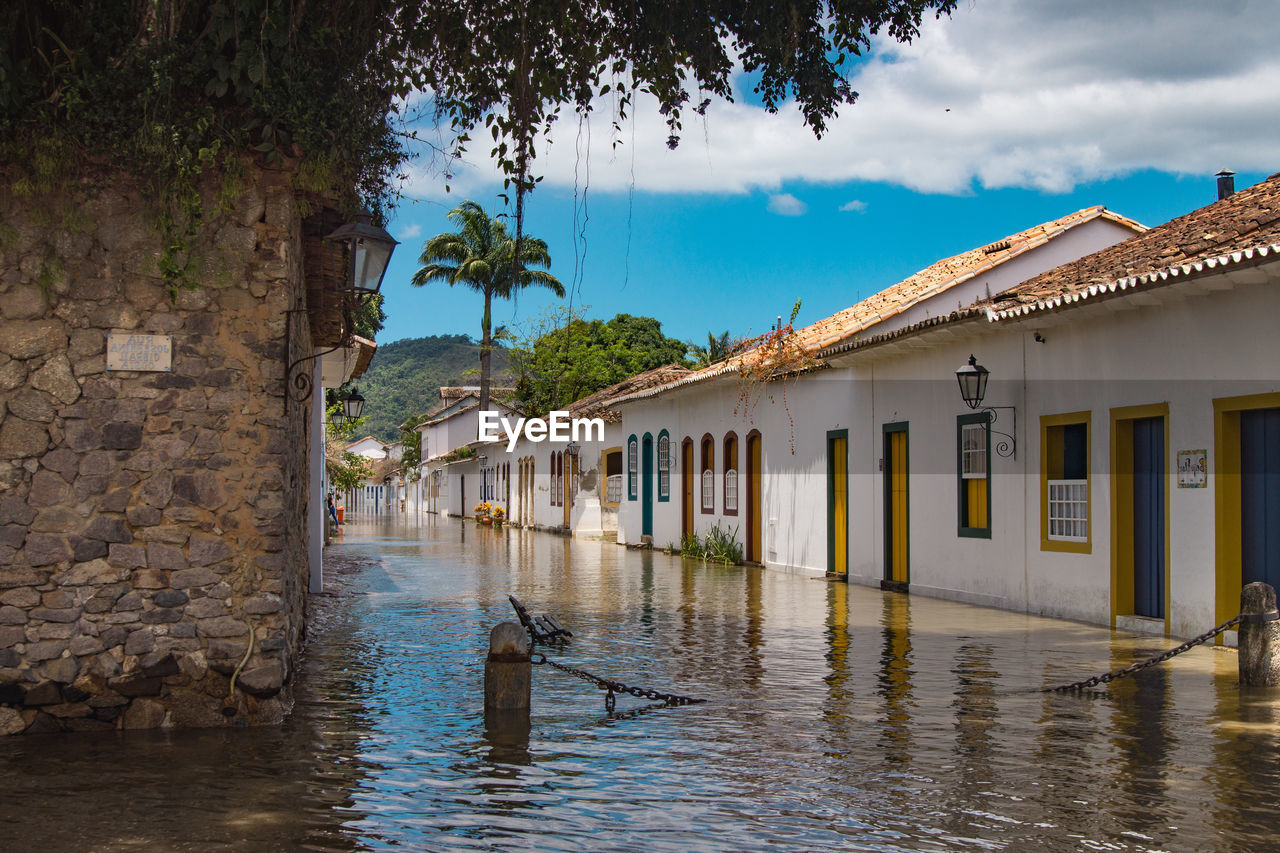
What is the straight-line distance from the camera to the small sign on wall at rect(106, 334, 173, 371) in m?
7.27

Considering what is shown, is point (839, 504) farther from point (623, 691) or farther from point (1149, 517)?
point (623, 691)

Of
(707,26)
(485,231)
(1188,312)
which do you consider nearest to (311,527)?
(707,26)

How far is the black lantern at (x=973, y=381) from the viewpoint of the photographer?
1431 centimetres

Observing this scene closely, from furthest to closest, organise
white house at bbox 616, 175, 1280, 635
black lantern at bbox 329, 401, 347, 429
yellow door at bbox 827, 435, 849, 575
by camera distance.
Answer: black lantern at bbox 329, 401, 347, 429, yellow door at bbox 827, 435, 849, 575, white house at bbox 616, 175, 1280, 635

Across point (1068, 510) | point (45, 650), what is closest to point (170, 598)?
point (45, 650)

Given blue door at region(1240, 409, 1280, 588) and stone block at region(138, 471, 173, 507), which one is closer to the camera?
stone block at region(138, 471, 173, 507)

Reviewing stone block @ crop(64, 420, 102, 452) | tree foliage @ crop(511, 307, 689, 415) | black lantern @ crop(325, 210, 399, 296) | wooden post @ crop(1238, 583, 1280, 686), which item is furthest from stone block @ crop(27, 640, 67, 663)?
tree foliage @ crop(511, 307, 689, 415)

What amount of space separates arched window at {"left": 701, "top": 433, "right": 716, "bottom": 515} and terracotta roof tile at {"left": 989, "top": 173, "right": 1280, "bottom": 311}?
1122cm

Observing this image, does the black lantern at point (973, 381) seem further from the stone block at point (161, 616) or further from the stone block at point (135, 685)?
the stone block at point (135, 685)

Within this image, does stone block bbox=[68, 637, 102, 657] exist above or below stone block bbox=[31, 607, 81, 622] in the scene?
below

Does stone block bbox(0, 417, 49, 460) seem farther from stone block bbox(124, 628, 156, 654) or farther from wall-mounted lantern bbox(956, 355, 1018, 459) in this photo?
wall-mounted lantern bbox(956, 355, 1018, 459)

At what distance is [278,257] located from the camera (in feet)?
24.7

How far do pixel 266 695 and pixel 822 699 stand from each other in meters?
3.72

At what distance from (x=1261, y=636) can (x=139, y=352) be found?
782cm
